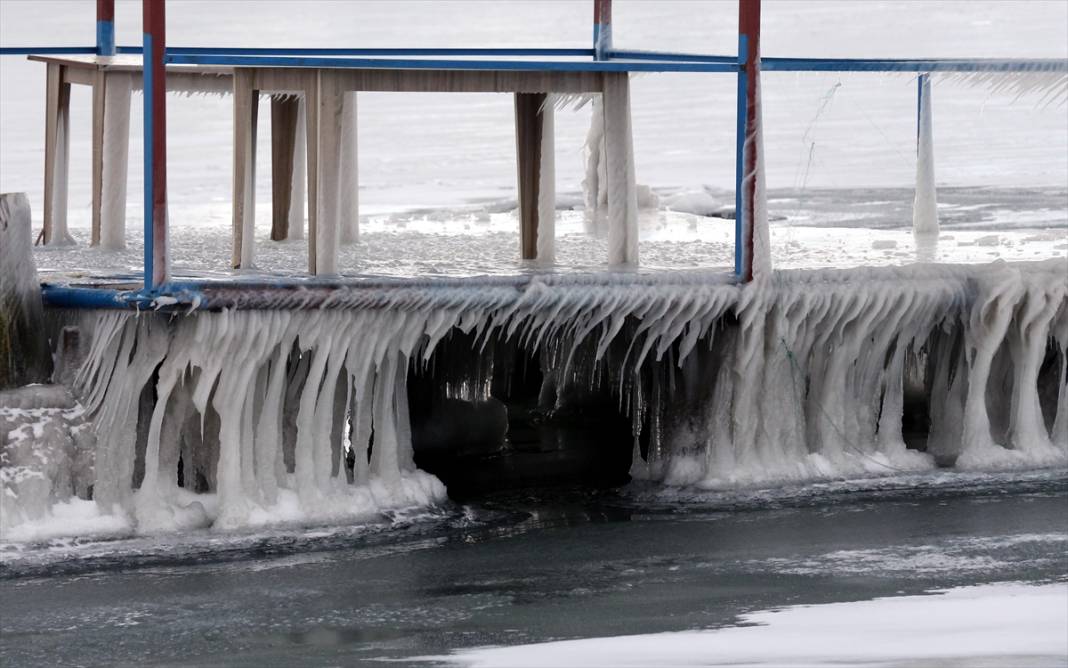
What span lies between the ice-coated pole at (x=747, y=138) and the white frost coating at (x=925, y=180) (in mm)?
2522

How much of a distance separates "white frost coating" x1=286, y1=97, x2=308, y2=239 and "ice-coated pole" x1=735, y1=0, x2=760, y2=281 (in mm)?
2587

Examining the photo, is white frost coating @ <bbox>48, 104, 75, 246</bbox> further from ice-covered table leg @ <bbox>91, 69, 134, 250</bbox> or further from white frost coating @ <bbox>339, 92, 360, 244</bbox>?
white frost coating @ <bbox>339, 92, 360, 244</bbox>

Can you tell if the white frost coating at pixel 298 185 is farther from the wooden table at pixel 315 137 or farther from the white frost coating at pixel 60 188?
the white frost coating at pixel 60 188

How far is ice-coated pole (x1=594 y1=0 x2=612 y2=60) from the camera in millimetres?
9844

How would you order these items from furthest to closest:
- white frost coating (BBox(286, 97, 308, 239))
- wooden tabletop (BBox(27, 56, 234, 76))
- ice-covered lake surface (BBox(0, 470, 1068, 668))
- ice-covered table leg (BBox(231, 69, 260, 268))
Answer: white frost coating (BBox(286, 97, 308, 239))
wooden tabletop (BBox(27, 56, 234, 76))
ice-covered table leg (BBox(231, 69, 260, 268))
ice-covered lake surface (BBox(0, 470, 1068, 668))

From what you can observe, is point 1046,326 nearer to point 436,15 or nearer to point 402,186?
point 402,186

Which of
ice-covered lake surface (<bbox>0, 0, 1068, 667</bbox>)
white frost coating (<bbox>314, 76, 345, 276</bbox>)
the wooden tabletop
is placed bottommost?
ice-covered lake surface (<bbox>0, 0, 1068, 667</bbox>)

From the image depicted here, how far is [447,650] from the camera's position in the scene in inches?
224

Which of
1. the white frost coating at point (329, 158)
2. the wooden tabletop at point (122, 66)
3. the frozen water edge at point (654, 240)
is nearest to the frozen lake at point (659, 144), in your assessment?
the frozen water edge at point (654, 240)

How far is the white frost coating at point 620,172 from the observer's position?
25.0 ft

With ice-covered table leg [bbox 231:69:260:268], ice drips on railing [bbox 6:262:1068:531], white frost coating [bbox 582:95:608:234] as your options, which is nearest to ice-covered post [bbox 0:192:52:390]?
ice drips on railing [bbox 6:262:1068:531]

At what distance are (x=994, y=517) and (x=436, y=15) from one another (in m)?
28.6

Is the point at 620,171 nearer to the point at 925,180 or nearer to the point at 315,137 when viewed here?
the point at 315,137

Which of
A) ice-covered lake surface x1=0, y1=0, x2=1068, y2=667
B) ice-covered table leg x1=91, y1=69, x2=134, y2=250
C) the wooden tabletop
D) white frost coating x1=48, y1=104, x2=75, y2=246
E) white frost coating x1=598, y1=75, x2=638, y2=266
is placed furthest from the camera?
white frost coating x1=48, y1=104, x2=75, y2=246
